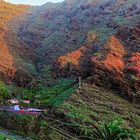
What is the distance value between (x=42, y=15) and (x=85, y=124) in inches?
2350

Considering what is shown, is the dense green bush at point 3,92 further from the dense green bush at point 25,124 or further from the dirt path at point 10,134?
the dirt path at point 10,134

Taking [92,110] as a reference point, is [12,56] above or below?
above

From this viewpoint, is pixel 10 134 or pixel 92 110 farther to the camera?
pixel 92 110

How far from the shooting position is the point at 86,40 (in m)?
72.1

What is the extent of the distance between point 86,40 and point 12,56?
1133 cm

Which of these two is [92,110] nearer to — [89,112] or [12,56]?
[89,112]

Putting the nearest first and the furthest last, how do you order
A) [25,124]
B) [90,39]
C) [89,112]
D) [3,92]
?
[25,124] → [89,112] → [3,92] → [90,39]

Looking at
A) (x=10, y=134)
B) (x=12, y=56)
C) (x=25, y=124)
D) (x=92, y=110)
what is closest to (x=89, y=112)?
(x=92, y=110)

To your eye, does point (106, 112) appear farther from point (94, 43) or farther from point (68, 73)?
point (94, 43)

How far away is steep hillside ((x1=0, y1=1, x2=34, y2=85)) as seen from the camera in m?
68.4

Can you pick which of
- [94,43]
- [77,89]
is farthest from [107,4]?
[77,89]

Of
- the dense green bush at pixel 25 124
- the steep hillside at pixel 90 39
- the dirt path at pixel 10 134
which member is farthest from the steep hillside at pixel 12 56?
the dirt path at pixel 10 134

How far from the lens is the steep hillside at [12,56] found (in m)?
68.4

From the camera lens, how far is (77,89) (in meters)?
55.3
